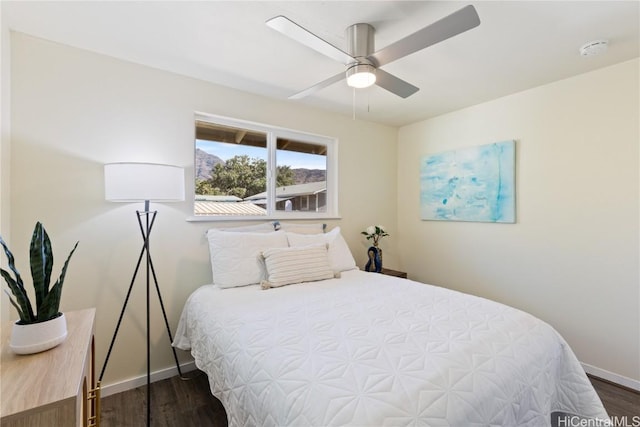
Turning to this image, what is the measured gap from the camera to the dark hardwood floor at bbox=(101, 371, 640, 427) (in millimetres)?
1832

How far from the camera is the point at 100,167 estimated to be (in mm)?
2070

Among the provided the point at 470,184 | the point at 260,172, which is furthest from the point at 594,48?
the point at 260,172

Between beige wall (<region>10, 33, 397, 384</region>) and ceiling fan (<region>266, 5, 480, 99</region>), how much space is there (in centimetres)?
121

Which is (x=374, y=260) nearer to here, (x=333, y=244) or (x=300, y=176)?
(x=333, y=244)

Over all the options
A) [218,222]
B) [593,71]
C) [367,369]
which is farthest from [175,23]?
[593,71]

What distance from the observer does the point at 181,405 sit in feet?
6.52

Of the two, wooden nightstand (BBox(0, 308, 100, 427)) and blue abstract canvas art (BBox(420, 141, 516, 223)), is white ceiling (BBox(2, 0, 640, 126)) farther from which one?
wooden nightstand (BBox(0, 308, 100, 427))

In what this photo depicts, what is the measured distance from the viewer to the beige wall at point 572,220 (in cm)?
219

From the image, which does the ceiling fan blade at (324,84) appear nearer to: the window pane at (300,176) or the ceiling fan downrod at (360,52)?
the ceiling fan downrod at (360,52)

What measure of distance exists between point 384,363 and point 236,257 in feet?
4.71

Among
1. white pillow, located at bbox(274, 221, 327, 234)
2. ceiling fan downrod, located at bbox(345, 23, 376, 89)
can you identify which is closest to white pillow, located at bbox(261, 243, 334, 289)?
white pillow, located at bbox(274, 221, 327, 234)

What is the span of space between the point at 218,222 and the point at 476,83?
2.53 m

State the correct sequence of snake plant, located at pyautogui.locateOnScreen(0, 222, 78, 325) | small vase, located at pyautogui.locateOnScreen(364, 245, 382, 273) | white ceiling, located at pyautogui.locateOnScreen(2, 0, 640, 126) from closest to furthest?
snake plant, located at pyautogui.locateOnScreen(0, 222, 78, 325), white ceiling, located at pyautogui.locateOnScreen(2, 0, 640, 126), small vase, located at pyautogui.locateOnScreen(364, 245, 382, 273)

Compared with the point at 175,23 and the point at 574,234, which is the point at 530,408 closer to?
the point at 574,234
